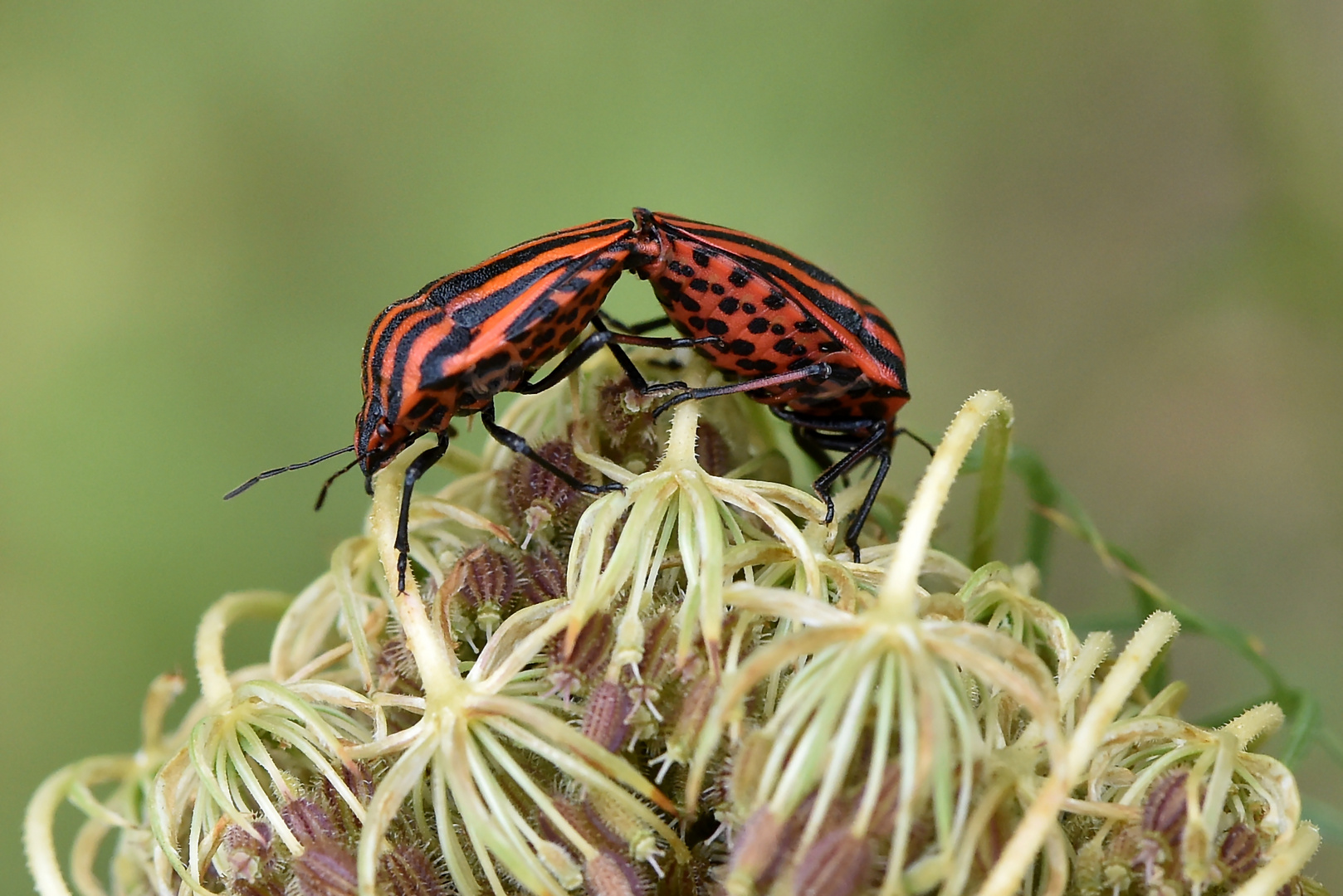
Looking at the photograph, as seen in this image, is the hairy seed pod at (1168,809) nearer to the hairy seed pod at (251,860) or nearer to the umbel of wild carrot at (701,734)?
the umbel of wild carrot at (701,734)

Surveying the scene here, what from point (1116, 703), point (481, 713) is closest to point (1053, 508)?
point (1116, 703)

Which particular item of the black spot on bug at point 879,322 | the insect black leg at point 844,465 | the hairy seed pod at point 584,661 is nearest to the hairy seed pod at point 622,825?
the hairy seed pod at point 584,661

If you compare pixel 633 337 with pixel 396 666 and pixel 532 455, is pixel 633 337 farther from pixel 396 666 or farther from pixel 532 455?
pixel 396 666

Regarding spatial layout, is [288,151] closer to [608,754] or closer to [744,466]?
[744,466]

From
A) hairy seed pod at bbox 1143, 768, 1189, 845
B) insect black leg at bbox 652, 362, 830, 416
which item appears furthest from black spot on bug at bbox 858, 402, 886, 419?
hairy seed pod at bbox 1143, 768, 1189, 845

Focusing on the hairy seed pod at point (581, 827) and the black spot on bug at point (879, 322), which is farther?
the black spot on bug at point (879, 322)

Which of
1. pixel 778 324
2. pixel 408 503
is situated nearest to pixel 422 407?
pixel 408 503

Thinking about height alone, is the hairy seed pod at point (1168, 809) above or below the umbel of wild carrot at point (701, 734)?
below
